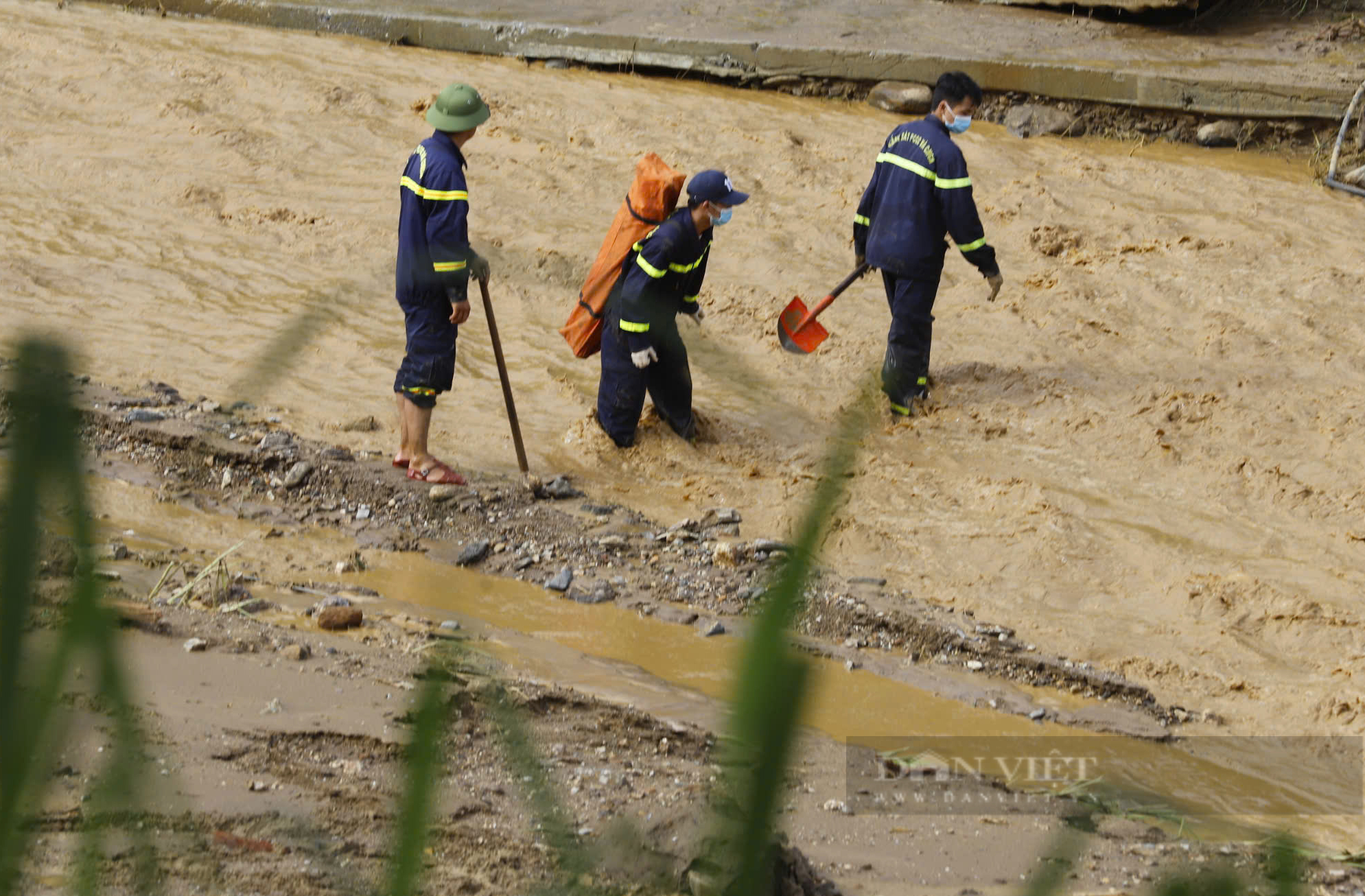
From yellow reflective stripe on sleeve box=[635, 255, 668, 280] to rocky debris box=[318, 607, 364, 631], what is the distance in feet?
7.94

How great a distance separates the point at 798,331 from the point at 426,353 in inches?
91.8

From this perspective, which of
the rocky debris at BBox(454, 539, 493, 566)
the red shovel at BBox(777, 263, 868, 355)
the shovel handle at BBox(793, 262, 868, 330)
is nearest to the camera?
the rocky debris at BBox(454, 539, 493, 566)

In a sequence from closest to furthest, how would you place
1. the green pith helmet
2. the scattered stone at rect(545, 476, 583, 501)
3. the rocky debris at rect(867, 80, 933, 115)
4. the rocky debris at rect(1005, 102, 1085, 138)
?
1. the green pith helmet
2. the scattered stone at rect(545, 476, 583, 501)
3. the rocky debris at rect(1005, 102, 1085, 138)
4. the rocky debris at rect(867, 80, 933, 115)

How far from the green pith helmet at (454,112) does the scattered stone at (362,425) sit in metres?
1.53

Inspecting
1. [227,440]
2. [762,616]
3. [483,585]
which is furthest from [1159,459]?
[762,616]

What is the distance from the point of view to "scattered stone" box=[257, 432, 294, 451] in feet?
19.3

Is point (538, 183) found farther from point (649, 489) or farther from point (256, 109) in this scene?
point (649, 489)

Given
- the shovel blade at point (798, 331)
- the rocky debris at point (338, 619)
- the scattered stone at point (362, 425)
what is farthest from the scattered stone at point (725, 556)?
the shovel blade at point (798, 331)

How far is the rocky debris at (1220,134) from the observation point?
11.0 metres

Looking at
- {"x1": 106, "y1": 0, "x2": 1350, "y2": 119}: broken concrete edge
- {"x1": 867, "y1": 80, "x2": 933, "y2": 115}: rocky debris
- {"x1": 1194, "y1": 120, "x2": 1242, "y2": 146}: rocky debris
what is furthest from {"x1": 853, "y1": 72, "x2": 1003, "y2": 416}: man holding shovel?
{"x1": 1194, "y1": 120, "x2": 1242, "y2": 146}: rocky debris

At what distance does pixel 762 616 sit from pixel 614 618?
14.9 feet

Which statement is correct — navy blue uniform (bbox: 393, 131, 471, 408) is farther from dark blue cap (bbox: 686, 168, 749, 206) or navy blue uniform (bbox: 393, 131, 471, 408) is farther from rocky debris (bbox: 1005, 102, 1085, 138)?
rocky debris (bbox: 1005, 102, 1085, 138)

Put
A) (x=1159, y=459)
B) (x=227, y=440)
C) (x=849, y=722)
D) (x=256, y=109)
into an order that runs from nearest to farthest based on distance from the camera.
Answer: (x=849, y=722) → (x=227, y=440) → (x=1159, y=459) → (x=256, y=109)

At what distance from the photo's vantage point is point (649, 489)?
634 cm
